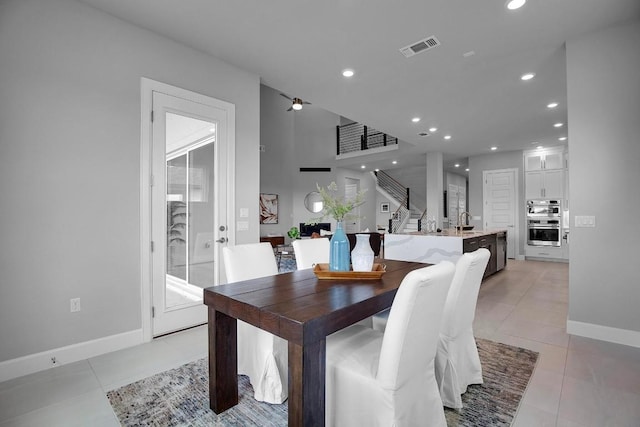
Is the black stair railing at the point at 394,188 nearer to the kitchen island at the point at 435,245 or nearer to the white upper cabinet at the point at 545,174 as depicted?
the white upper cabinet at the point at 545,174

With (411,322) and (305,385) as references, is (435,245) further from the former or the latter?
(305,385)

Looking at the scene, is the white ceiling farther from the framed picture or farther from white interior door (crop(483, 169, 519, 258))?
the framed picture

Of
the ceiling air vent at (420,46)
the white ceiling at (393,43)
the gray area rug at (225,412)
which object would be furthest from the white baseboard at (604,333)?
the ceiling air vent at (420,46)

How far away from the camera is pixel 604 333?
2832 millimetres

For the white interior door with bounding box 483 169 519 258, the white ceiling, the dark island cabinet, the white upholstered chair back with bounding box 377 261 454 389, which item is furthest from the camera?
the white interior door with bounding box 483 169 519 258

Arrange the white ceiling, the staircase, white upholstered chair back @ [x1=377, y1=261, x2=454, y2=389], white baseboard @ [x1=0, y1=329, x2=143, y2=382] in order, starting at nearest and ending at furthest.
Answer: white upholstered chair back @ [x1=377, y1=261, x2=454, y2=389], white baseboard @ [x1=0, y1=329, x2=143, y2=382], the white ceiling, the staircase

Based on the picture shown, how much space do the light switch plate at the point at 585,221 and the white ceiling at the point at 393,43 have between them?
176cm

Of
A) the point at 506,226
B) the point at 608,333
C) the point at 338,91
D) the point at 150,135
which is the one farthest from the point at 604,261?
the point at 506,226

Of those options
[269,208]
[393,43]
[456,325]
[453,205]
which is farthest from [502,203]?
[456,325]

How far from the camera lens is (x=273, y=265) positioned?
2.44 meters

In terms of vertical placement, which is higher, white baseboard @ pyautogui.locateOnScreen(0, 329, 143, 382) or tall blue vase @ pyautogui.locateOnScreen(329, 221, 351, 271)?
tall blue vase @ pyautogui.locateOnScreen(329, 221, 351, 271)

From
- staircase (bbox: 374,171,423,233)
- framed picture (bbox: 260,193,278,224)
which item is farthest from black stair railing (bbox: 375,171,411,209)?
Result: framed picture (bbox: 260,193,278,224)

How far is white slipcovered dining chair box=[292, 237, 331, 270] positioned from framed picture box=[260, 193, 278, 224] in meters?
6.72

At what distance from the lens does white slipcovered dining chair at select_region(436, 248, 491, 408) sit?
1.73 meters
